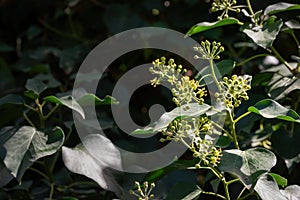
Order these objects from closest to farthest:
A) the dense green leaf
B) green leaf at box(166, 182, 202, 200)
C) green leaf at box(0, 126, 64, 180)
Answer: 1. green leaf at box(166, 182, 202, 200)
2. green leaf at box(0, 126, 64, 180)
3. the dense green leaf

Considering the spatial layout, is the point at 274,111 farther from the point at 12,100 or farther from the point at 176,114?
the point at 12,100

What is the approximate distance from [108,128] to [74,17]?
787 mm

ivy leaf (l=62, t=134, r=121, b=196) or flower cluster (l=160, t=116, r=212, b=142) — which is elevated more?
flower cluster (l=160, t=116, r=212, b=142)

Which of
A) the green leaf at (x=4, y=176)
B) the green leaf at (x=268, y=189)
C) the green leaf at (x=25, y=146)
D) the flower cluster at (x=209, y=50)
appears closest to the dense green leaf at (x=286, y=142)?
the green leaf at (x=268, y=189)

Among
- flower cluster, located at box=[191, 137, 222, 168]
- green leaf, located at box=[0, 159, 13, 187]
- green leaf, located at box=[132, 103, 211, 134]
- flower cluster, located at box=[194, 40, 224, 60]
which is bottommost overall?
green leaf, located at box=[0, 159, 13, 187]

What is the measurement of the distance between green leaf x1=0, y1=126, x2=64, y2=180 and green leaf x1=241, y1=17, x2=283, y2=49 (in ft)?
1.50

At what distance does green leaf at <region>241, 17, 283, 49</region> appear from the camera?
113 cm

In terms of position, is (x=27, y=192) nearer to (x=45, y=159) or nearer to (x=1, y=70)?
(x=45, y=159)

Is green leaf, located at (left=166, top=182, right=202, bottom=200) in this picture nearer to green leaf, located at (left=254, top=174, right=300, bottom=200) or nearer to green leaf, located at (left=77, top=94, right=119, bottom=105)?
green leaf, located at (left=254, top=174, right=300, bottom=200)

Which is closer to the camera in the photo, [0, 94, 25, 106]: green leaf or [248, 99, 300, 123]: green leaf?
[248, 99, 300, 123]: green leaf

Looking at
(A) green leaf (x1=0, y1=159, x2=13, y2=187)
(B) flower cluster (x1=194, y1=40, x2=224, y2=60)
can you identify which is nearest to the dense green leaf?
(B) flower cluster (x1=194, y1=40, x2=224, y2=60)

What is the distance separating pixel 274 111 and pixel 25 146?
1.73ft

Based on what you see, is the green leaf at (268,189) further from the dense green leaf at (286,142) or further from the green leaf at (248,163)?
the dense green leaf at (286,142)

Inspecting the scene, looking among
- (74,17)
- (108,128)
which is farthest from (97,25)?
(108,128)
